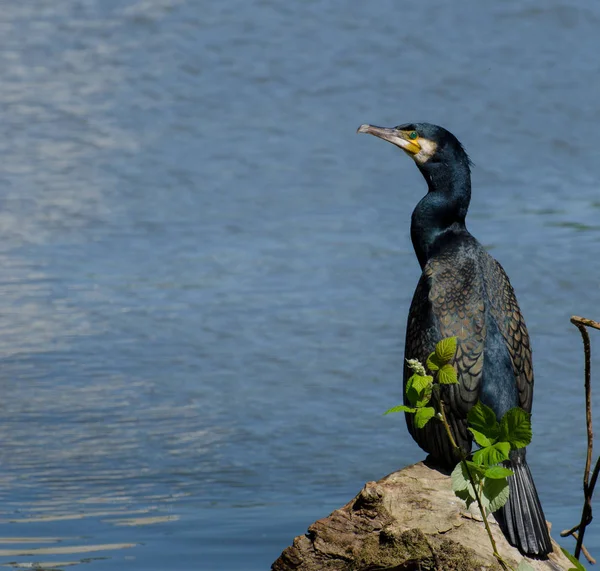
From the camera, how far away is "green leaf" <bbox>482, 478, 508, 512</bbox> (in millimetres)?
3117

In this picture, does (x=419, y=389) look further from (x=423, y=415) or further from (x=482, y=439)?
(x=482, y=439)

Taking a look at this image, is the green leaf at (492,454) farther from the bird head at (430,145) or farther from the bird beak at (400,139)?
the bird beak at (400,139)

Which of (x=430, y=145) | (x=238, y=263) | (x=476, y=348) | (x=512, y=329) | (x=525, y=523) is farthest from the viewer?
(x=238, y=263)

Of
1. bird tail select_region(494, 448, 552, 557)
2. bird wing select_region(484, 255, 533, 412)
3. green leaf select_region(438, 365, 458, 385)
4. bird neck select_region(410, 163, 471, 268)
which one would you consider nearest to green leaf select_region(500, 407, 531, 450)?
green leaf select_region(438, 365, 458, 385)

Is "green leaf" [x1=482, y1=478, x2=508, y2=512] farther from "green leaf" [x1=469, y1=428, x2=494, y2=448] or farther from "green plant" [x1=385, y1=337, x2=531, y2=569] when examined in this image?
"green leaf" [x1=469, y1=428, x2=494, y2=448]

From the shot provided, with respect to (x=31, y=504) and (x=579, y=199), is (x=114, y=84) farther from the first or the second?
(x=31, y=504)

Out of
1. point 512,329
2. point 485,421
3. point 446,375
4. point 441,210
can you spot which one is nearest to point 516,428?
point 485,421

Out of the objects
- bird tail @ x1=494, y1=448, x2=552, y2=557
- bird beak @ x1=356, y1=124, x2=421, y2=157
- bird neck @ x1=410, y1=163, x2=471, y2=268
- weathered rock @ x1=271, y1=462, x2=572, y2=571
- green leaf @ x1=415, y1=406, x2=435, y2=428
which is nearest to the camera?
green leaf @ x1=415, y1=406, x2=435, y2=428

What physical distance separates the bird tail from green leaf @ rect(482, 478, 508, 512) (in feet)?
4.04

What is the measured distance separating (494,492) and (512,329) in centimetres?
175

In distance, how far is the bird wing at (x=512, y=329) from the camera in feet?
15.7

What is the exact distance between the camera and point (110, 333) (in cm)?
851

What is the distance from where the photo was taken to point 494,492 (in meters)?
3.13

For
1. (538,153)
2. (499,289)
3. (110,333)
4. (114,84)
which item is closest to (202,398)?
(110,333)
